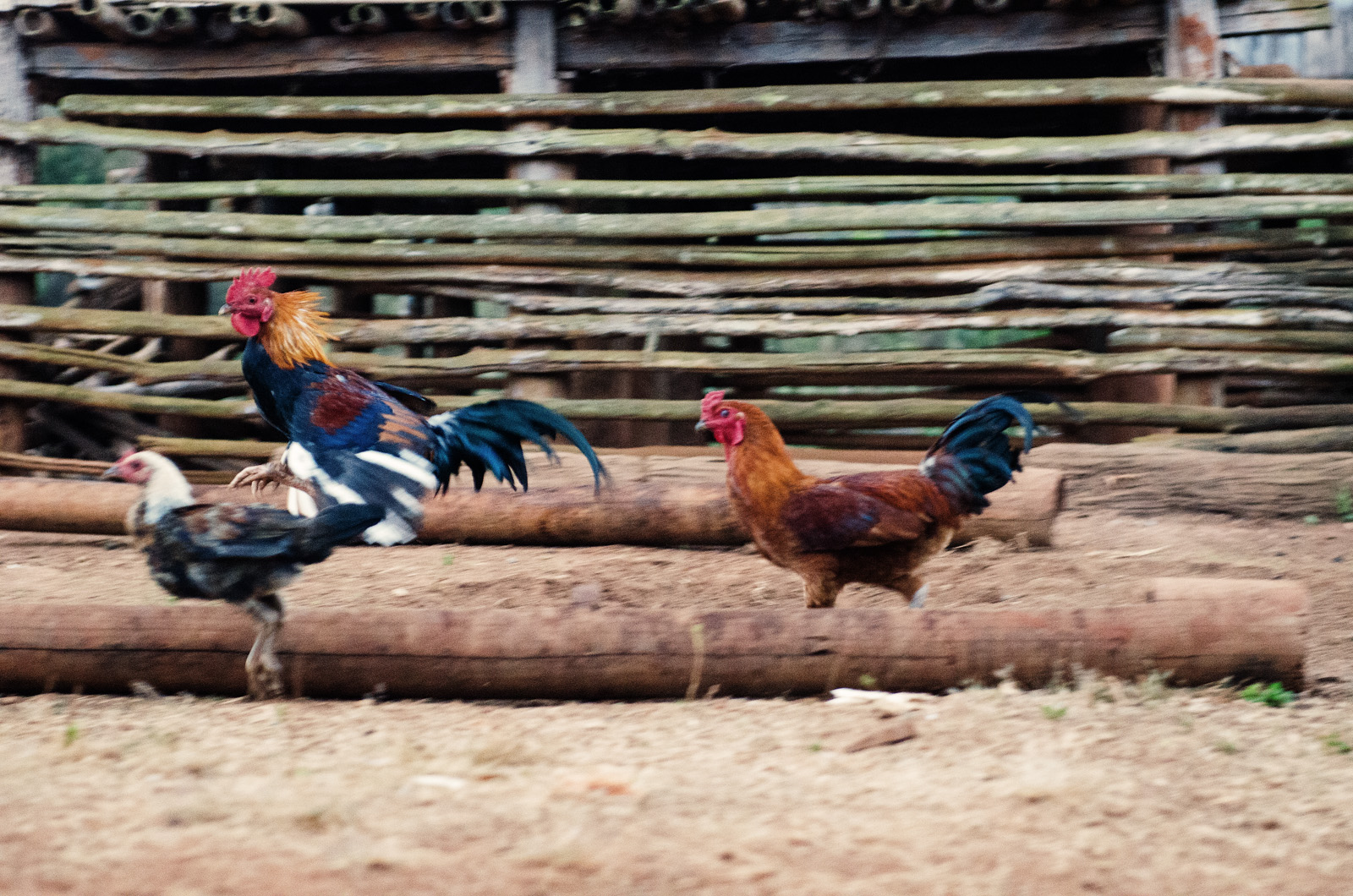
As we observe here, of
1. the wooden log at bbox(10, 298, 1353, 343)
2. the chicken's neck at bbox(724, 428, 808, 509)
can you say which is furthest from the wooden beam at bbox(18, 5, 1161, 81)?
the chicken's neck at bbox(724, 428, 808, 509)

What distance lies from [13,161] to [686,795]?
24.4 feet

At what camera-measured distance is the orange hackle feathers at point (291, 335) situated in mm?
4016

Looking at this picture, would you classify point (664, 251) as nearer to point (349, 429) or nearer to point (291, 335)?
point (291, 335)

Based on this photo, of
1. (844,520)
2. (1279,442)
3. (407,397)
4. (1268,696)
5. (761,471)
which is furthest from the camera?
(1279,442)

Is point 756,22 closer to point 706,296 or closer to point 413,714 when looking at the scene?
point 706,296

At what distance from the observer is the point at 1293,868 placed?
2.16 metres

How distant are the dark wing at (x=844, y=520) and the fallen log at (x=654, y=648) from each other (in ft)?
1.52

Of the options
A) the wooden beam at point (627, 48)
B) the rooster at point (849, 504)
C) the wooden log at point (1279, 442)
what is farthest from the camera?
the wooden beam at point (627, 48)

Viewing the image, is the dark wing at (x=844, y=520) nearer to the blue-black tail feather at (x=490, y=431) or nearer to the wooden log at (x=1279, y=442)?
the blue-black tail feather at (x=490, y=431)

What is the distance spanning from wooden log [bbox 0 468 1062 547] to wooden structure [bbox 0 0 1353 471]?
46.3 inches

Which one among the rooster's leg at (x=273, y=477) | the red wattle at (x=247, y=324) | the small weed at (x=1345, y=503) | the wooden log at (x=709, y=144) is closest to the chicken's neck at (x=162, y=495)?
the rooster's leg at (x=273, y=477)

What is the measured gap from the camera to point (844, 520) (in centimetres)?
381

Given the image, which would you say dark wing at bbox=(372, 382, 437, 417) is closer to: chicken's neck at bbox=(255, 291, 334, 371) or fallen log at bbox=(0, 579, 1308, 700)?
chicken's neck at bbox=(255, 291, 334, 371)

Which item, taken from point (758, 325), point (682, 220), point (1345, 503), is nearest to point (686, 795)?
point (758, 325)
